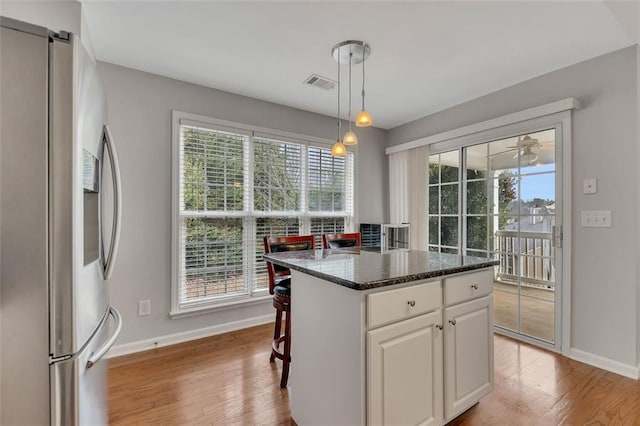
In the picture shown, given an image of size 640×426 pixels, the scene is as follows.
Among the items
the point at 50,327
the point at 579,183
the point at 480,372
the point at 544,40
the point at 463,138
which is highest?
the point at 544,40

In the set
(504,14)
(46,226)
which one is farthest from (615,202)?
(46,226)

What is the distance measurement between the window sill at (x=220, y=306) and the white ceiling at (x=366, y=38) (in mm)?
2183

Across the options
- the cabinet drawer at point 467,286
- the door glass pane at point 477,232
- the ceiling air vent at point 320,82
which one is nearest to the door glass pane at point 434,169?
the door glass pane at point 477,232

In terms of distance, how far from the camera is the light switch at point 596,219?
2.33 meters

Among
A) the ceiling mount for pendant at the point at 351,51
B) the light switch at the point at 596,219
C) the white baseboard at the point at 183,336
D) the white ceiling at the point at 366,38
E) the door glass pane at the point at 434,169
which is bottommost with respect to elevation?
the white baseboard at the point at 183,336

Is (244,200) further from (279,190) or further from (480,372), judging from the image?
(480,372)

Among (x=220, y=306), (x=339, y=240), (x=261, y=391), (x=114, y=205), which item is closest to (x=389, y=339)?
(x=261, y=391)

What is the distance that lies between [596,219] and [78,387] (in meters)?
3.37

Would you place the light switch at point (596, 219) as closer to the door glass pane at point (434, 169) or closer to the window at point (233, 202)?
the door glass pane at point (434, 169)

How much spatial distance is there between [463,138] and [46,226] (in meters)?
3.61

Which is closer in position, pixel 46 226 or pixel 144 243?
pixel 46 226

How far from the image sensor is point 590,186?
2.43m

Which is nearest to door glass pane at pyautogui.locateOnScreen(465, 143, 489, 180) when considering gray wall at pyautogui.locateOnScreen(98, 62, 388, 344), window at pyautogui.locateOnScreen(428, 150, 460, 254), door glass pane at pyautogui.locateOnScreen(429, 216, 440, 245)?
window at pyautogui.locateOnScreen(428, 150, 460, 254)

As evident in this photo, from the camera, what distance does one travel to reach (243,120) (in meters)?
3.22
